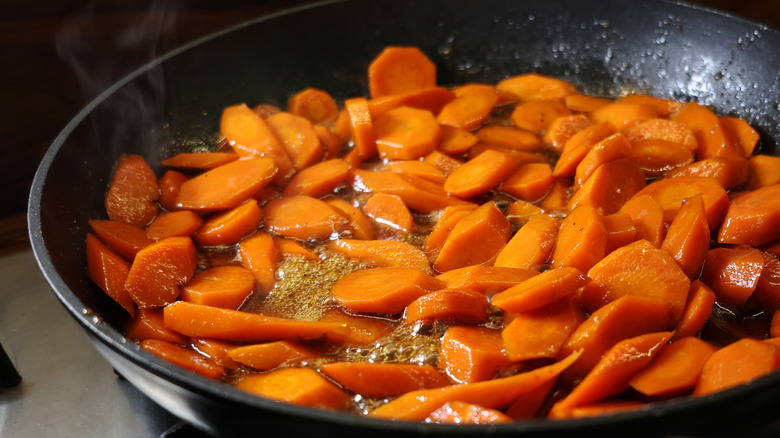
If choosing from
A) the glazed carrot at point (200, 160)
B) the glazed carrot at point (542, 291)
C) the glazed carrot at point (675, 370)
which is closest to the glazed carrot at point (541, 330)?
the glazed carrot at point (542, 291)

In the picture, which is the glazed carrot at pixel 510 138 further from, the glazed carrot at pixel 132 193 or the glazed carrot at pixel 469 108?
the glazed carrot at pixel 132 193

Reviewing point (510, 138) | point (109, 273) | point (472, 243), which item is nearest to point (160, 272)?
point (109, 273)

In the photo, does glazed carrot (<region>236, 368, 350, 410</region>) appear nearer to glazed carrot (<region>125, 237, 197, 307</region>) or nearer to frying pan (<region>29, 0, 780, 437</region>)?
frying pan (<region>29, 0, 780, 437</region>)

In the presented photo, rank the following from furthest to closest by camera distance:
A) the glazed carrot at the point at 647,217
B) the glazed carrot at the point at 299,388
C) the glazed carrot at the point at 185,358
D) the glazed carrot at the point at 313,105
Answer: the glazed carrot at the point at 313,105
the glazed carrot at the point at 647,217
the glazed carrot at the point at 185,358
the glazed carrot at the point at 299,388

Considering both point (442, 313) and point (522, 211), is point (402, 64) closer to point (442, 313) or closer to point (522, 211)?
point (522, 211)

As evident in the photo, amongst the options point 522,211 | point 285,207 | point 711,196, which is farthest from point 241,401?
point 711,196

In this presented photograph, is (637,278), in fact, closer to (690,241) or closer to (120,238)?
(690,241)

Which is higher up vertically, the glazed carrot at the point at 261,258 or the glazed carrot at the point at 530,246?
the glazed carrot at the point at 530,246
